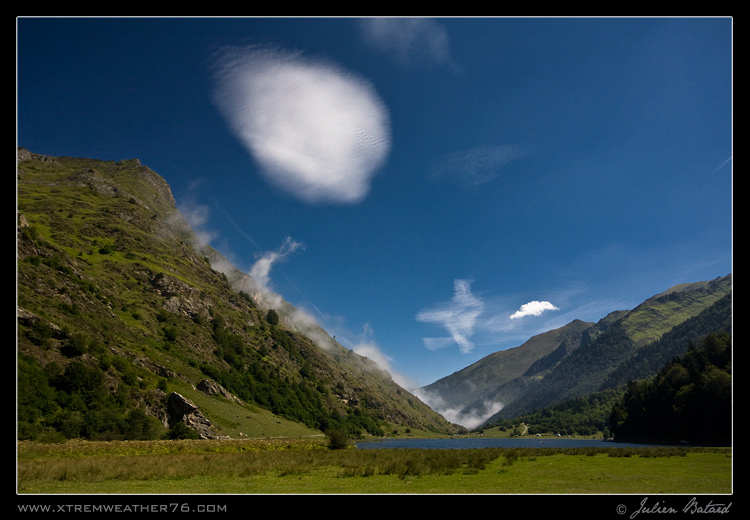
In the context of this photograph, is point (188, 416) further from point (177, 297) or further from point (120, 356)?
point (177, 297)

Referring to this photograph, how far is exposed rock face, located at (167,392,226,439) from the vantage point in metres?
102

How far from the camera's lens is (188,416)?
338 ft

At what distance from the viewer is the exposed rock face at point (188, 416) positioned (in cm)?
10181

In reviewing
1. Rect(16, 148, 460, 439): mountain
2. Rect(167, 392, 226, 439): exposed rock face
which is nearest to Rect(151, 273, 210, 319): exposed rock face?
Rect(16, 148, 460, 439): mountain

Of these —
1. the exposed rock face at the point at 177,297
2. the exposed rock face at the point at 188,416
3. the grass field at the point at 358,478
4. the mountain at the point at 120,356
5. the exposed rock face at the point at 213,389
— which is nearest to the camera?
the grass field at the point at 358,478

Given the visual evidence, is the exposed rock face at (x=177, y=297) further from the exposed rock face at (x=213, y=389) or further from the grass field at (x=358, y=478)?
→ the grass field at (x=358, y=478)

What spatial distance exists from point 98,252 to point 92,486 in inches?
7731
